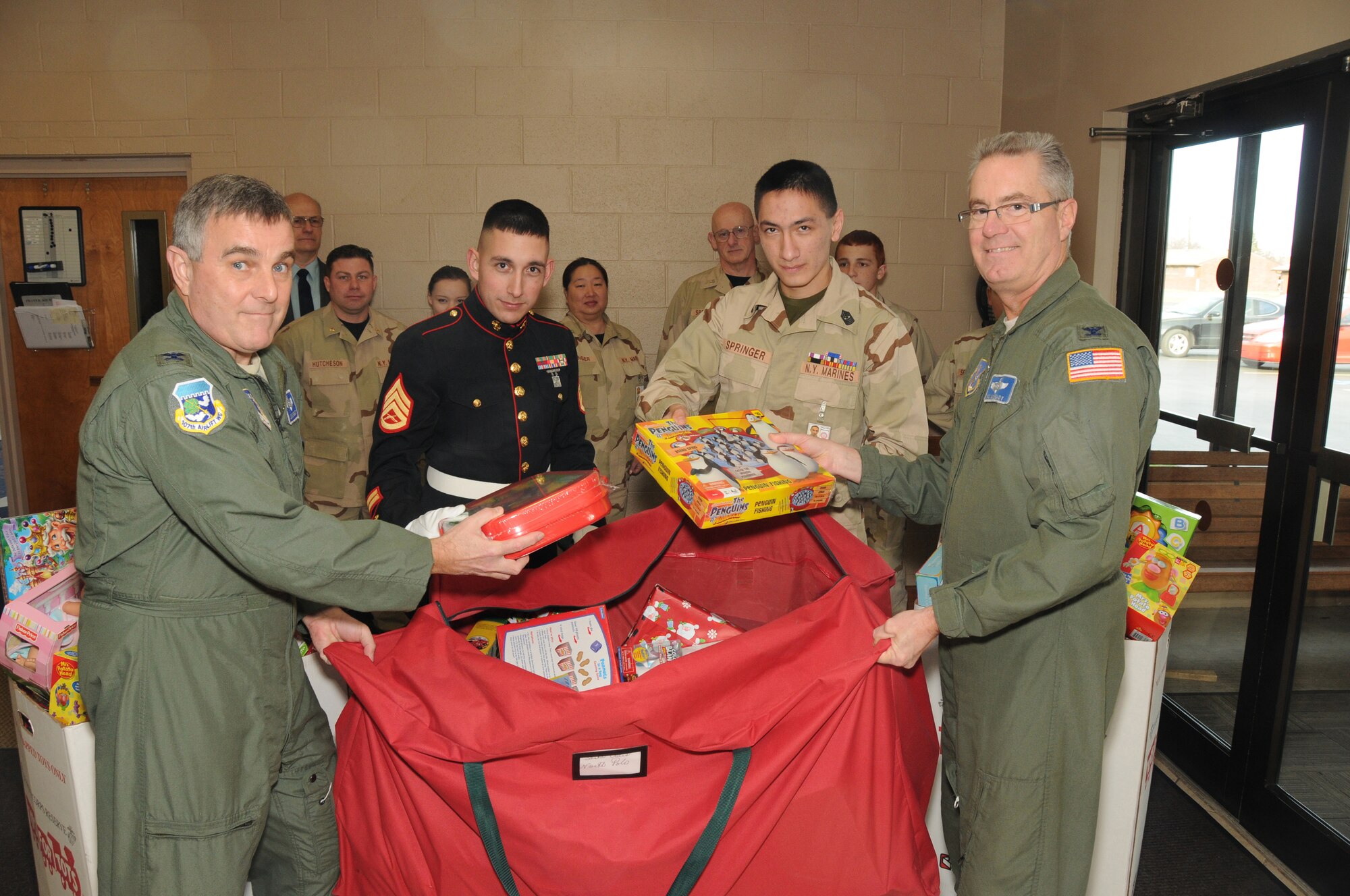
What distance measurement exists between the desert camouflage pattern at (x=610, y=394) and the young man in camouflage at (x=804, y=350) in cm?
195

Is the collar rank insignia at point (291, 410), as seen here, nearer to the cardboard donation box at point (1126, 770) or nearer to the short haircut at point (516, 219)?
the short haircut at point (516, 219)

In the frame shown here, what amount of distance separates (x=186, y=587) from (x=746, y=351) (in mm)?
1409

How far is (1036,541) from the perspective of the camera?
1414mm

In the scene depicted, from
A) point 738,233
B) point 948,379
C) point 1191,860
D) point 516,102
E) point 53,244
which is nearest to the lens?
point 1191,860

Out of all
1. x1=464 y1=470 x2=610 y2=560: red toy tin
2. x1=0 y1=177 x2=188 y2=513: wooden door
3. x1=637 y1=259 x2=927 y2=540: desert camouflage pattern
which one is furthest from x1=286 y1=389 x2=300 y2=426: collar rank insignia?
x1=0 y1=177 x2=188 y2=513: wooden door

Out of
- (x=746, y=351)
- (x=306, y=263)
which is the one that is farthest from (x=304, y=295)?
(x=746, y=351)

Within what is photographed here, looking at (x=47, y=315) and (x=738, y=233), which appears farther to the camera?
(x=47, y=315)

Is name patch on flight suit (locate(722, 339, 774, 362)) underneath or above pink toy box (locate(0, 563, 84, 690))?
above

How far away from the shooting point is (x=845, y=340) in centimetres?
221

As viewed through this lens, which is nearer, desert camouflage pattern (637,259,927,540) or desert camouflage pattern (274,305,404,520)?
desert camouflage pattern (637,259,927,540)

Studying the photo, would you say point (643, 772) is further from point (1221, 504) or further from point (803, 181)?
point (1221, 504)

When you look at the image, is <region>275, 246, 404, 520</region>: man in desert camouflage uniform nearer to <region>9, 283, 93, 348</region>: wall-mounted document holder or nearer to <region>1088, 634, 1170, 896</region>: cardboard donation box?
<region>9, 283, 93, 348</region>: wall-mounted document holder

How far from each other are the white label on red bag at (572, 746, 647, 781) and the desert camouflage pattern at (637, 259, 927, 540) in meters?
0.97

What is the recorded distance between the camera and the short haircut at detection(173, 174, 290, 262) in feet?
4.57
